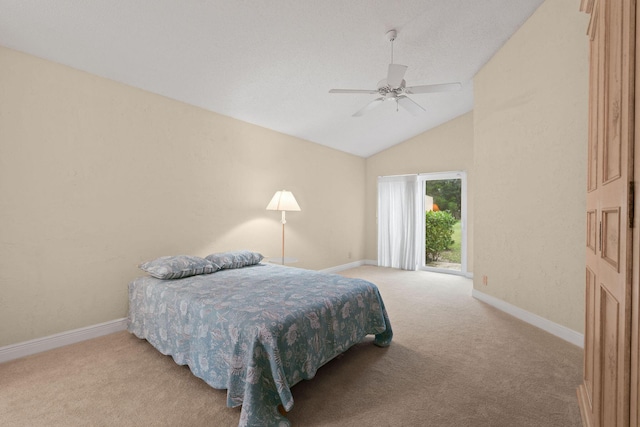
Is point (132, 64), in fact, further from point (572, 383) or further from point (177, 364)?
point (572, 383)

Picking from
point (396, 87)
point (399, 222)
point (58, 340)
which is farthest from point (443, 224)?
point (58, 340)

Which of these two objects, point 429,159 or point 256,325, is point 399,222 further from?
point 256,325

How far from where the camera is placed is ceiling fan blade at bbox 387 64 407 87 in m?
2.39

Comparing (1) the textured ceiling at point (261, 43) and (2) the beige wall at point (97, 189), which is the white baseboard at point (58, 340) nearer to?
(2) the beige wall at point (97, 189)

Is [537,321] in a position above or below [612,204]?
below

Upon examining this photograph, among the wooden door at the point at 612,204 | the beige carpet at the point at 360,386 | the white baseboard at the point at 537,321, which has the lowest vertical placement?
the beige carpet at the point at 360,386

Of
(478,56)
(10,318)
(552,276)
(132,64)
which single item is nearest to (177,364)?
(10,318)

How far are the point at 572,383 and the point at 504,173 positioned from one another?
222cm

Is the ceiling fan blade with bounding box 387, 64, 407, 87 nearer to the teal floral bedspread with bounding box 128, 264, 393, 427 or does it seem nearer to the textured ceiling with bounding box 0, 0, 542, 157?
the textured ceiling with bounding box 0, 0, 542, 157

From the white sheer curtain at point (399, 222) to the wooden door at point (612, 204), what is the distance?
433 cm

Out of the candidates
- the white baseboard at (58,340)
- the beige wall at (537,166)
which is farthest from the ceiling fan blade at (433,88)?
the white baseboard at (58,340)

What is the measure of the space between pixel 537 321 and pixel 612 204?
8.31 feet

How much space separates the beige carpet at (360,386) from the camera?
1.64 meters

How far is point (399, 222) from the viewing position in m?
5.91
